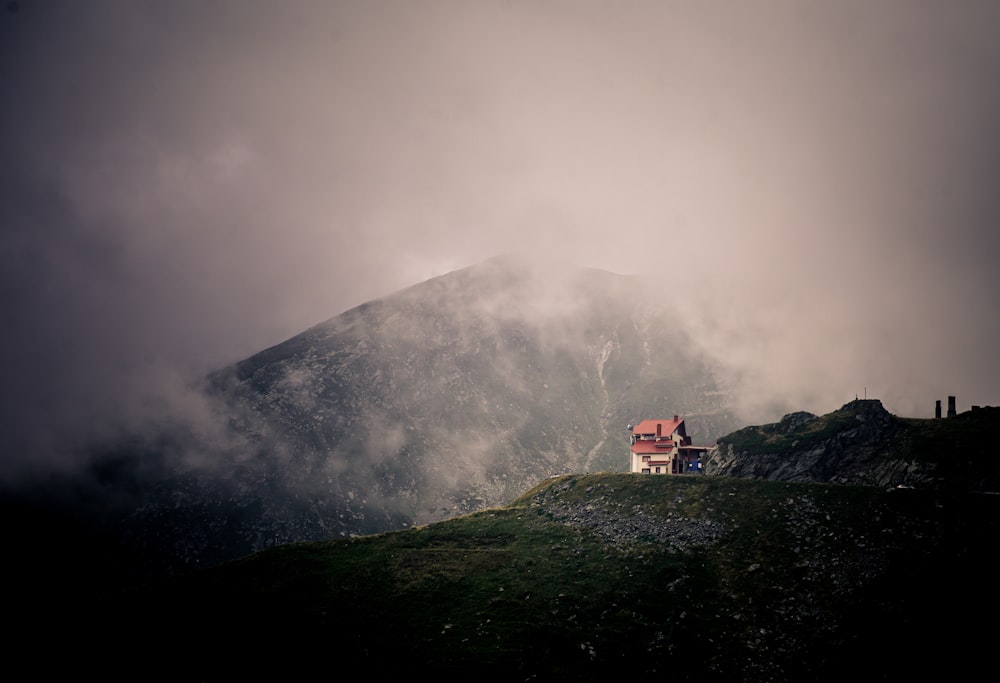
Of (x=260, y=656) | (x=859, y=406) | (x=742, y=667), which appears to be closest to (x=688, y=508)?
(x=742, y=667)

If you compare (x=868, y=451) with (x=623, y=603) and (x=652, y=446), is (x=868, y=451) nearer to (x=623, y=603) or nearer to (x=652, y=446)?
(x=652, y=446)

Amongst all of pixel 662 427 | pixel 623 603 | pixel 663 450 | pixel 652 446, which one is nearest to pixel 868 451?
pixel 663 450

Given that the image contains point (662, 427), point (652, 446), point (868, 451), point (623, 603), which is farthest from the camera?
point (662, 427)

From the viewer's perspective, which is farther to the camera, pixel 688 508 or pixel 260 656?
pixel 688 508

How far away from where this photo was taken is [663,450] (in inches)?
4653

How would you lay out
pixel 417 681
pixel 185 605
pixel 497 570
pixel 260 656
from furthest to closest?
pixel 497 570
pixel 185 605
pixel 260 656
pixel 417 681

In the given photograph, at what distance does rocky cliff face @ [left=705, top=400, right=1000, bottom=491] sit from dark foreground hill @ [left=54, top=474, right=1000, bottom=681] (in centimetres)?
1344

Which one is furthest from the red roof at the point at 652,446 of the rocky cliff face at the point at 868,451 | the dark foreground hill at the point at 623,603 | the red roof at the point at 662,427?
the dark foreground hill at the point at 623,603

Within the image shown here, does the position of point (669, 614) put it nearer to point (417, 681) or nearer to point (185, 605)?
point (417, 681)

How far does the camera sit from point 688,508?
250 feet

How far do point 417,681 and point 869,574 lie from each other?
41.7m

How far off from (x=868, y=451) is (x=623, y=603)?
52.6 m

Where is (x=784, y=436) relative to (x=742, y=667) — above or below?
above

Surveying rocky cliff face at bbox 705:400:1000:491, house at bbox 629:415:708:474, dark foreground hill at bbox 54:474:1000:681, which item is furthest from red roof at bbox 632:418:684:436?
dark foreground hill at bbox 54:474:1000:681
